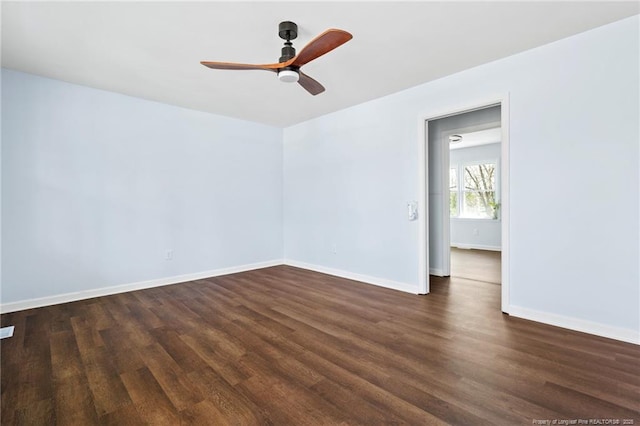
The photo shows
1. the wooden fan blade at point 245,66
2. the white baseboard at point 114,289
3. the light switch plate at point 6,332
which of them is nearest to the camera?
the wooden fan blade at point 245,66

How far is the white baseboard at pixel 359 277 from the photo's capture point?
375 cm

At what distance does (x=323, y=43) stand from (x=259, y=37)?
2.66ft

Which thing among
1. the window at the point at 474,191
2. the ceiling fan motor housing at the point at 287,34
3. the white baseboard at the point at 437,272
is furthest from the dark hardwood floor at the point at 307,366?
the window at the point at 474,191

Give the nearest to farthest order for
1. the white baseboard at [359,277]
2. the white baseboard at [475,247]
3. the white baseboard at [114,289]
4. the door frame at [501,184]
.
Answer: the door frame at [501,184], the white baseboard at [114,289], the white baseboard at [359,277], the white baseboard at [475,247]

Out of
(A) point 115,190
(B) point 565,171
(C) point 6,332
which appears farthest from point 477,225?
(C) point 6,332

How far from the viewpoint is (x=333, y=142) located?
4691 millimetres

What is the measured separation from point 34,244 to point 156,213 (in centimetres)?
127

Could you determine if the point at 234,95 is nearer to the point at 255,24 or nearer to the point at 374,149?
the point at 255,24

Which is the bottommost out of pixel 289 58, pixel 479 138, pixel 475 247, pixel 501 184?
pixel 475 247

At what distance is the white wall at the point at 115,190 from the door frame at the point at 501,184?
2.83 m

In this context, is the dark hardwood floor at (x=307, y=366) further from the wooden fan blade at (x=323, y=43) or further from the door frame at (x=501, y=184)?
the wooden fan blade at (x=323, y=43)

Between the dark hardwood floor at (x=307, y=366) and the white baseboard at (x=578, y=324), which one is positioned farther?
the white baseboard at (x=578, y=324)

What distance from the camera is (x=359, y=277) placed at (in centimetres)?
432

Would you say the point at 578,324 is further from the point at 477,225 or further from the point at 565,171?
the point at 477,225
